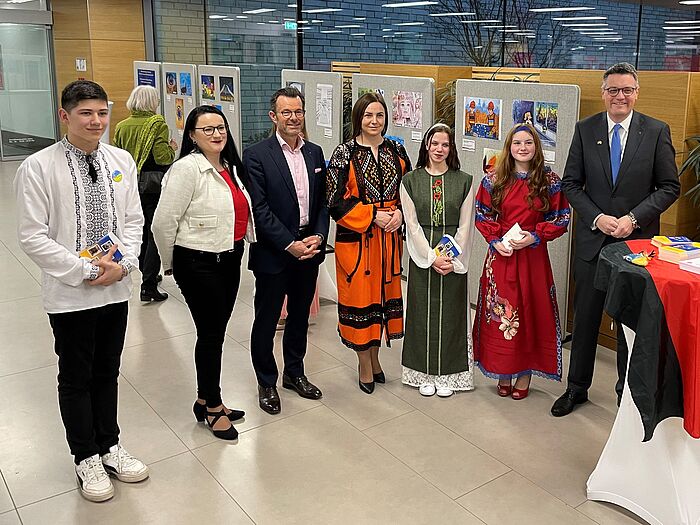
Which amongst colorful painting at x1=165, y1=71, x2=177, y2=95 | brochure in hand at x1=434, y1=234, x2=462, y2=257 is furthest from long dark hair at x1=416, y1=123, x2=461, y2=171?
colorful painting at x1=165, y1=71, x2=177, y2=95

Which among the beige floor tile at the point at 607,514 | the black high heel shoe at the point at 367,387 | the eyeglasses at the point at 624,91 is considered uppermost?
the eyeglasses at the point at 624,91

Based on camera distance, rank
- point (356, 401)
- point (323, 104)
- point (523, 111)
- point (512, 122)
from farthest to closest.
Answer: point (323, 104) < point (512, 122) < point (523, 111) < point (356, 401)

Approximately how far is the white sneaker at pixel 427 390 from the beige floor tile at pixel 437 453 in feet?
0.68

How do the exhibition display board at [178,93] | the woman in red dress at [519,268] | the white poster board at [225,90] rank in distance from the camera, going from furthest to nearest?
the exhibition display board at [178,93] → the white poster board at [225,90] → the woman in red dress at [519,268]

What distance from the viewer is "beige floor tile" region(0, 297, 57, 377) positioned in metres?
4.33

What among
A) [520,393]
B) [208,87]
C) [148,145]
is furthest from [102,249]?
[208,87]

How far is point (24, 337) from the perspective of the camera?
4.74 meters

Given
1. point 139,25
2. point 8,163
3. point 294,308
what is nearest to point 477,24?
point 294,308

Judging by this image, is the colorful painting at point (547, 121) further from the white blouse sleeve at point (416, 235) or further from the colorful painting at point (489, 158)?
the white blouse sleeve at point (416, 235)

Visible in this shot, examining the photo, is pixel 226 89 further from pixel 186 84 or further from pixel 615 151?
pixel 615 151

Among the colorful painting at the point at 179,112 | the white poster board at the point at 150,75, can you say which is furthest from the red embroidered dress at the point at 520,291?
the white poster board at the point at 150,75

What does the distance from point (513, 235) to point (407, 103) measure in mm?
2142

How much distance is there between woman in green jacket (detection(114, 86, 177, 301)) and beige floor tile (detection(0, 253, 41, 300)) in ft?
3.65

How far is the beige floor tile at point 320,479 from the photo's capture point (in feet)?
9.31
